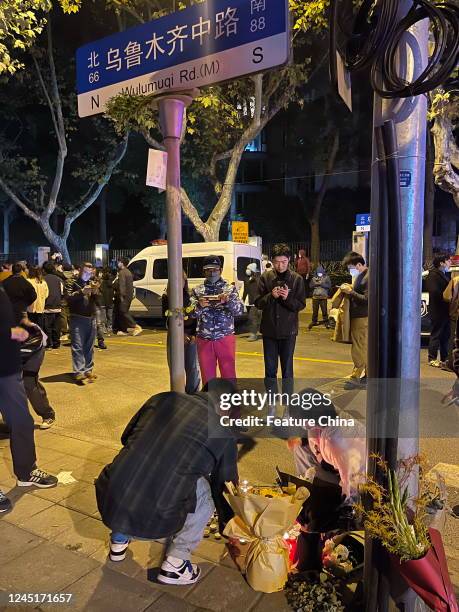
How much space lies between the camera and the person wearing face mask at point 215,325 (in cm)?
495

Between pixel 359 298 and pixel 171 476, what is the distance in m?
4.48

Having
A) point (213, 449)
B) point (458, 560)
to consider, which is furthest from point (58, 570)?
point (458, 560)

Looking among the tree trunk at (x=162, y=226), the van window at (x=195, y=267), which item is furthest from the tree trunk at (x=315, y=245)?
the van window at (x=195, y=267)

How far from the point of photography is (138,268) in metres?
13.9

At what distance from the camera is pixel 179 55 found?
2826 mm

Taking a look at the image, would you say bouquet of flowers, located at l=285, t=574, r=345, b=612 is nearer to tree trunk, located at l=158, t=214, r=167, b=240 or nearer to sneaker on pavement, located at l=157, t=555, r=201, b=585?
sneaker on pavement, located at l=157, t=555, r=201, b=585

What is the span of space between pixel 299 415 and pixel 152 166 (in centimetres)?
196

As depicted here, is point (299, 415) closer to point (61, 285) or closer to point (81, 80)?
point (81, 80)

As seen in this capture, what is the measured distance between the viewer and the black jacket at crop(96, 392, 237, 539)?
2.43m

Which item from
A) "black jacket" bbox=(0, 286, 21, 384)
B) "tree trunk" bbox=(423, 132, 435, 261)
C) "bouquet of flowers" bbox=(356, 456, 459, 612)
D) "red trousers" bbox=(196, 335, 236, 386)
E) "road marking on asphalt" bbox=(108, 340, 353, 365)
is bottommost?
"road marking on asphalt" bbox=(108, 340, 353, 365)

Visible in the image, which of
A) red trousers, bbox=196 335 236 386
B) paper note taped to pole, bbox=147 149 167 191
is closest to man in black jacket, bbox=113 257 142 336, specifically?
red trousers, bbox=196 335 236 386

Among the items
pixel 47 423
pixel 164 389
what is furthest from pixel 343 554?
pixel 164 389

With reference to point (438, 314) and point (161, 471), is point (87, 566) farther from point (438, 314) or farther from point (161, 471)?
point (438, 314)

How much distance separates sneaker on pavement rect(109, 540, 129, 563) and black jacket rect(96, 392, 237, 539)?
380mm
